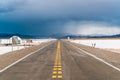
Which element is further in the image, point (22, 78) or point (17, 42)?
point (17, 42)

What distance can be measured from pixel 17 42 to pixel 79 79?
211ft

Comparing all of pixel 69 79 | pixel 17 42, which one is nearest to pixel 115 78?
pixel 69 79

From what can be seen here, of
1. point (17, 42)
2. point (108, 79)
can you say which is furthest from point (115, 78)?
point (17, 42)

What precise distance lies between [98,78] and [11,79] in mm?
3870

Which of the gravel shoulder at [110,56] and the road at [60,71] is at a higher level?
the road at [60,71]

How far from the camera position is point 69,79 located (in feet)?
31.5

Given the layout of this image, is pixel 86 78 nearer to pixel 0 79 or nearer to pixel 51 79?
pixel 51 79

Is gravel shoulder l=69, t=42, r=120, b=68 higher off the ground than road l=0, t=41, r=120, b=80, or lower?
lower

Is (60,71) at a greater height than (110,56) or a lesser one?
greater

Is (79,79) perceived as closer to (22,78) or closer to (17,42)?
(22,78)

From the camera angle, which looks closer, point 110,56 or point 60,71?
point 60,71

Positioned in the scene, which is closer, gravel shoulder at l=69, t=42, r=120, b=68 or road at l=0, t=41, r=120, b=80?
road at l=0, t=41, r=120, b=80

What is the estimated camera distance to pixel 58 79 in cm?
959

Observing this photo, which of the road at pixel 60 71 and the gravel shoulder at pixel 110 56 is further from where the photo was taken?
the gravel shoulder at pixel 110 56
